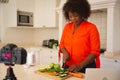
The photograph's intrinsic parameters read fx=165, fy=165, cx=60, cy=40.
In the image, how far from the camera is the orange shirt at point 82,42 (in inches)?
56.4

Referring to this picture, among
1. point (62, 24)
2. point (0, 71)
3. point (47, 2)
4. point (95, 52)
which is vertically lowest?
point (0, 71)

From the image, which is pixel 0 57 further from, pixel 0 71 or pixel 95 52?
pixel 95 52

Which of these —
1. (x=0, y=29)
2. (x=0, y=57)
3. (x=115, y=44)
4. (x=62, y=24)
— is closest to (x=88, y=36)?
(x=0, y=57)

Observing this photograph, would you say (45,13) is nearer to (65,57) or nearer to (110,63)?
(110,63)

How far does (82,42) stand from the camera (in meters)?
1.49

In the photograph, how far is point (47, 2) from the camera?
3768 millimetres

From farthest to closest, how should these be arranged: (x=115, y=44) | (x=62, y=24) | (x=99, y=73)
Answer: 1. (x=62, y=24)
2. (x=115, y=44)
3. (x=99, y=73)

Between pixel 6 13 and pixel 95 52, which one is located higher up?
pixel 6 13

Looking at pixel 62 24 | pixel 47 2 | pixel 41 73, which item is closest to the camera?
pixel 41 73

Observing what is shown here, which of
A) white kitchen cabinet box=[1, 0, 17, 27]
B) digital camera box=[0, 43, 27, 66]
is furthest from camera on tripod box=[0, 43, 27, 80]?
white kitchen cabinet box=[1, 0, 17, 27]

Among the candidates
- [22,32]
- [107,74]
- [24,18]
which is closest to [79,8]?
[107,74]

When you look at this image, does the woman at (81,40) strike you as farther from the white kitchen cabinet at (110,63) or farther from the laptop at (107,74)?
the white kitchen cabinet at (110,63)

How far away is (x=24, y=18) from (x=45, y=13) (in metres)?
0.50

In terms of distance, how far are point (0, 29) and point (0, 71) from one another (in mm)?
2673
